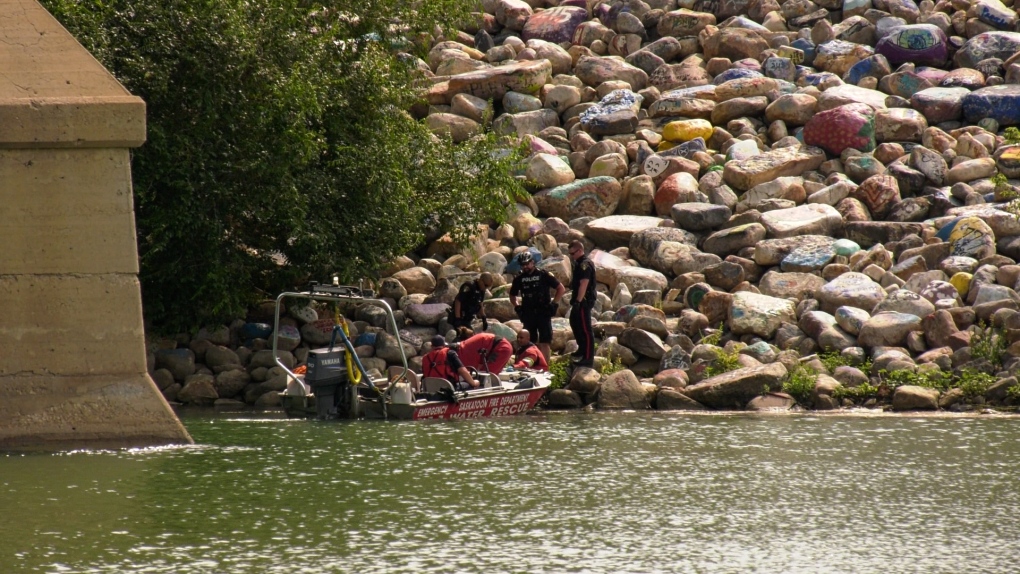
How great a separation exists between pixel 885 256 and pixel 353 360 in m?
8.90

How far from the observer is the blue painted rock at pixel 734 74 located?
87.8ft

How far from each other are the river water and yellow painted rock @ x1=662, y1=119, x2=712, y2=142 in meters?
11.1

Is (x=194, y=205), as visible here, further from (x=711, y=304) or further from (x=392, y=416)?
(x=711, y=304)

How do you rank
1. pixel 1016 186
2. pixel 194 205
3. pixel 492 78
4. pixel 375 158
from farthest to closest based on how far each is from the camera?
pixel 492 78
pixel 1016 186
pixel 375 158
pixel 194 205

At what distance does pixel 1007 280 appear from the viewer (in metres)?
18.1

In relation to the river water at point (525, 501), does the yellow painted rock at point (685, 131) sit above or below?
above

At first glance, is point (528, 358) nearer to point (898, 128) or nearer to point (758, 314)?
point (758, 314)

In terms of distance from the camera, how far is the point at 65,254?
11.5 m

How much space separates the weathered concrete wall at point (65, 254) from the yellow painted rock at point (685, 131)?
14330 mm

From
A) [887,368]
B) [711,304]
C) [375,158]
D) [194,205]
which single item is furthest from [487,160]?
[887,368]

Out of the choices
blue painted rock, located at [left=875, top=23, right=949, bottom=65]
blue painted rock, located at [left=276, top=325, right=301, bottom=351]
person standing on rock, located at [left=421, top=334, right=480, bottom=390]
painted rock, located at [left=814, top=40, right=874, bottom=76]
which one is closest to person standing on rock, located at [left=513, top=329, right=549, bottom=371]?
person standing on rock, located at [left=421, top=334, right=480, bottom=390]

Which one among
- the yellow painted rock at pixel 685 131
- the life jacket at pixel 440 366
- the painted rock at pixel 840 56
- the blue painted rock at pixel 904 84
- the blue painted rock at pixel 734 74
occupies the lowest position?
the life jacket at pixel 440 366

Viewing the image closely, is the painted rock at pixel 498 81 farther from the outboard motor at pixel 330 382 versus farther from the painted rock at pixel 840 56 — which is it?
the outboard motor at pixel 330 382

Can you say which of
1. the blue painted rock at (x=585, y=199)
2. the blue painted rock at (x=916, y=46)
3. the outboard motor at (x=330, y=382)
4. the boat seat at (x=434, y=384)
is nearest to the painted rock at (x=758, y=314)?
the blue painted rock at (x=585, y=199)
